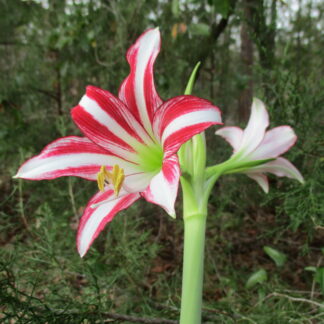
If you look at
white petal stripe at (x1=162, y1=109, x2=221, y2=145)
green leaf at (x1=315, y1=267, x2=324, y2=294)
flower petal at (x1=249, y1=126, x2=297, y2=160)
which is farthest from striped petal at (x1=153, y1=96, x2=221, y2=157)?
green leaf at (x1=315, y1=267, x2=324, y2=294)

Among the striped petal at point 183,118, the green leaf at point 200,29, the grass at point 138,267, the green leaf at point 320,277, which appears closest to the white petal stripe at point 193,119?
the striped petal at point 183,118

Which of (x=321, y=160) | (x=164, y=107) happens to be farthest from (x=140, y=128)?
(x=321, y=160)

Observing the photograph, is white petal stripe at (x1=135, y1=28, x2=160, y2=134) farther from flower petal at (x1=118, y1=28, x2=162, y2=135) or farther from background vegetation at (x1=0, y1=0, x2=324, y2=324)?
background vegetation at (x1=0, y1=0, x2=324, y2=324)

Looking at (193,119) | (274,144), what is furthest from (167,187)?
(274,144)

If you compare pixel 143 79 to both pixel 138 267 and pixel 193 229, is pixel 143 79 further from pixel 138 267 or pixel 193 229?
pixel 138 267

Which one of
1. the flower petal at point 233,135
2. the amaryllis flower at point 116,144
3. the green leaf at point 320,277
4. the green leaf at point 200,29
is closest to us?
the amaryllis flower at point 116,144

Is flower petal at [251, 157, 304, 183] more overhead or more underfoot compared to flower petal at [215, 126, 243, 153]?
more underfoot

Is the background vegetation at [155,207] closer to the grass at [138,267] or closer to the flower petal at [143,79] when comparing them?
the grass at [138,267]
